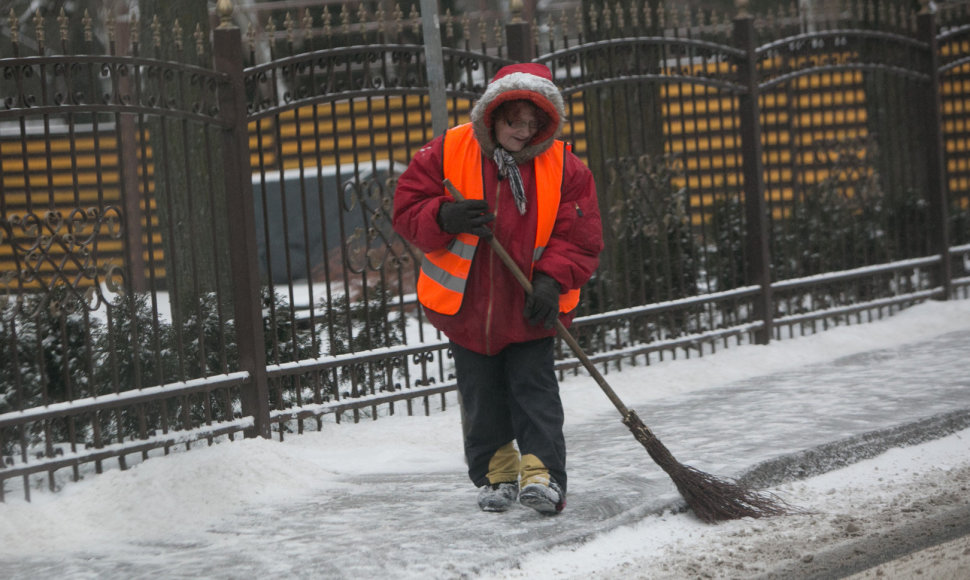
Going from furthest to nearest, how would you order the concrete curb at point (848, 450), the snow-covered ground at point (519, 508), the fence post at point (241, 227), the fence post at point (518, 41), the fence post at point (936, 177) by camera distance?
the fence post at point (936, 177), the fence post at point (518, 41), the fence post at point (241, 227), the concrete curb at point (848, 450), the snow-covered ground at point (519, 508)

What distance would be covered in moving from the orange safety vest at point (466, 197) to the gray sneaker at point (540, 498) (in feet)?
2.46

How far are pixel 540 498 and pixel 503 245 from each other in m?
0.99

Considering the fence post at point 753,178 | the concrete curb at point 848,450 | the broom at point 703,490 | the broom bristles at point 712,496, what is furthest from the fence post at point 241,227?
the fence post at point 753,178

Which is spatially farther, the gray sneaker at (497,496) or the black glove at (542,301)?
the gray sneaker at (497,496)

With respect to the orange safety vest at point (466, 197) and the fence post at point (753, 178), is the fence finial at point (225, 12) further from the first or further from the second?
the fence post at point (753, 178)

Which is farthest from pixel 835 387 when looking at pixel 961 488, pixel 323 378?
pixel 323 378

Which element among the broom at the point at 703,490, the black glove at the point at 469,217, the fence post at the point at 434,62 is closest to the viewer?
the black glove at the point at 469,217

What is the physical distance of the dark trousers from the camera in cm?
474

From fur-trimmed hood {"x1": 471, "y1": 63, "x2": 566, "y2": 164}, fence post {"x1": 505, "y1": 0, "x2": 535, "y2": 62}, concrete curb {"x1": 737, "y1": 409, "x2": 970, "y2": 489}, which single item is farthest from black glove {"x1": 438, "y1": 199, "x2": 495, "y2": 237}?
fence post {"x1": 505, "y1": 0, "x2": 535, "y2": 62}

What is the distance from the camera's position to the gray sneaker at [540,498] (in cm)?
459

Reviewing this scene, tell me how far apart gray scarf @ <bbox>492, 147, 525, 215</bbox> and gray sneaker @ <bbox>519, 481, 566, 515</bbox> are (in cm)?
107

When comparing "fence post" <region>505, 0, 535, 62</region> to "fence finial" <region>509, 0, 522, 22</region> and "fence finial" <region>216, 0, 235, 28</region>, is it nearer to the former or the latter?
"fence finial" <region>509, 0, 522, 22</region>

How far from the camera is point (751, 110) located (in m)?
8.87

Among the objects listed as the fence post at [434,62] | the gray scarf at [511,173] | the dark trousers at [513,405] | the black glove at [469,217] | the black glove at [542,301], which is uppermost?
the fence post at [434,62]
